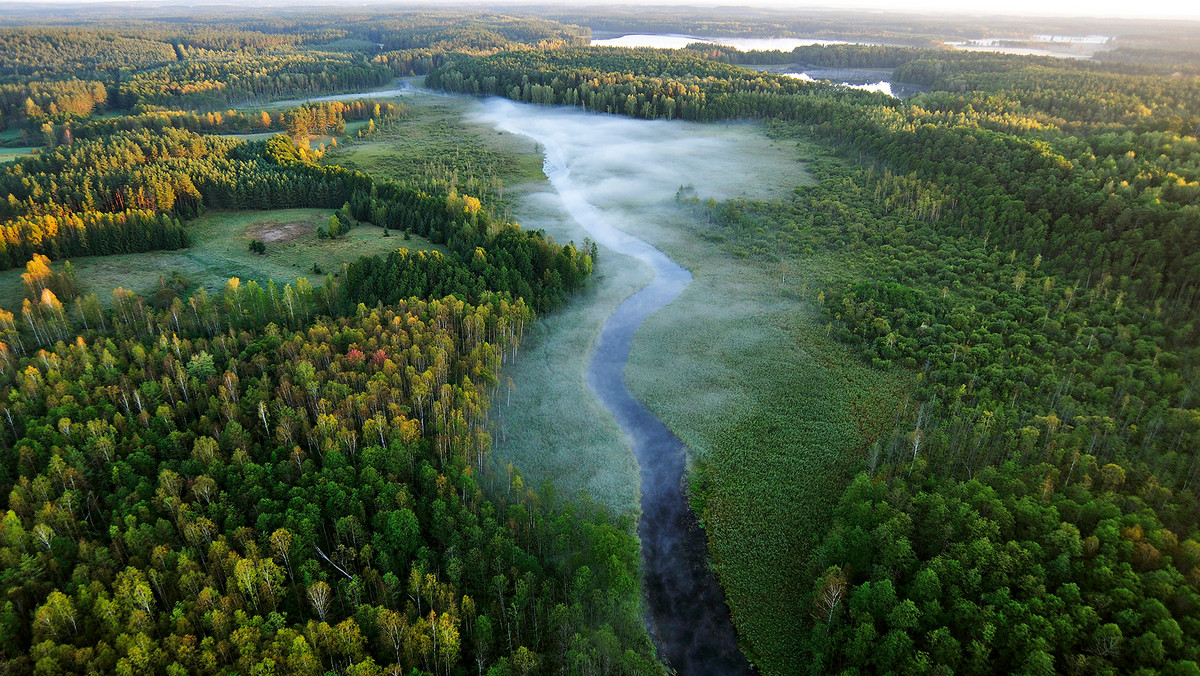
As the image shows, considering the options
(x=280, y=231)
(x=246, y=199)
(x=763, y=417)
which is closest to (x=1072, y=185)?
(x=763, y=417)

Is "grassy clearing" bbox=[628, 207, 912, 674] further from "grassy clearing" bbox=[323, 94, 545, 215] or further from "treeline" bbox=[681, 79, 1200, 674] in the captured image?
"grassy clearing" bbox=[323, 94, 545, 215]

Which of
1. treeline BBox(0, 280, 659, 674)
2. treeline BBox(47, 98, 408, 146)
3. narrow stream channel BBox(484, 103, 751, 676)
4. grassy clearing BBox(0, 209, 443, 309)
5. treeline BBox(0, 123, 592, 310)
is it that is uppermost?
treeline BBox(47, 98, 408, 146)

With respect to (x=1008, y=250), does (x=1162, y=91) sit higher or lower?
higher

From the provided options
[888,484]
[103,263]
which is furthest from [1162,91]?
[103,263]

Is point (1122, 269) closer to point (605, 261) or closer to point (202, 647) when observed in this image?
point (605, 261)

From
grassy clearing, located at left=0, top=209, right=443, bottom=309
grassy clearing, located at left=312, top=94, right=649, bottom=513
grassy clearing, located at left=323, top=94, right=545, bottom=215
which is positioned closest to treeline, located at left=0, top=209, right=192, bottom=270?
grassy clearing, located at left=0, top=209, right=443, bottom=309

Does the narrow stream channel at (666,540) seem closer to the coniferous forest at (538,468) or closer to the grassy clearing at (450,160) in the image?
the coniferous forest at (538,468)
